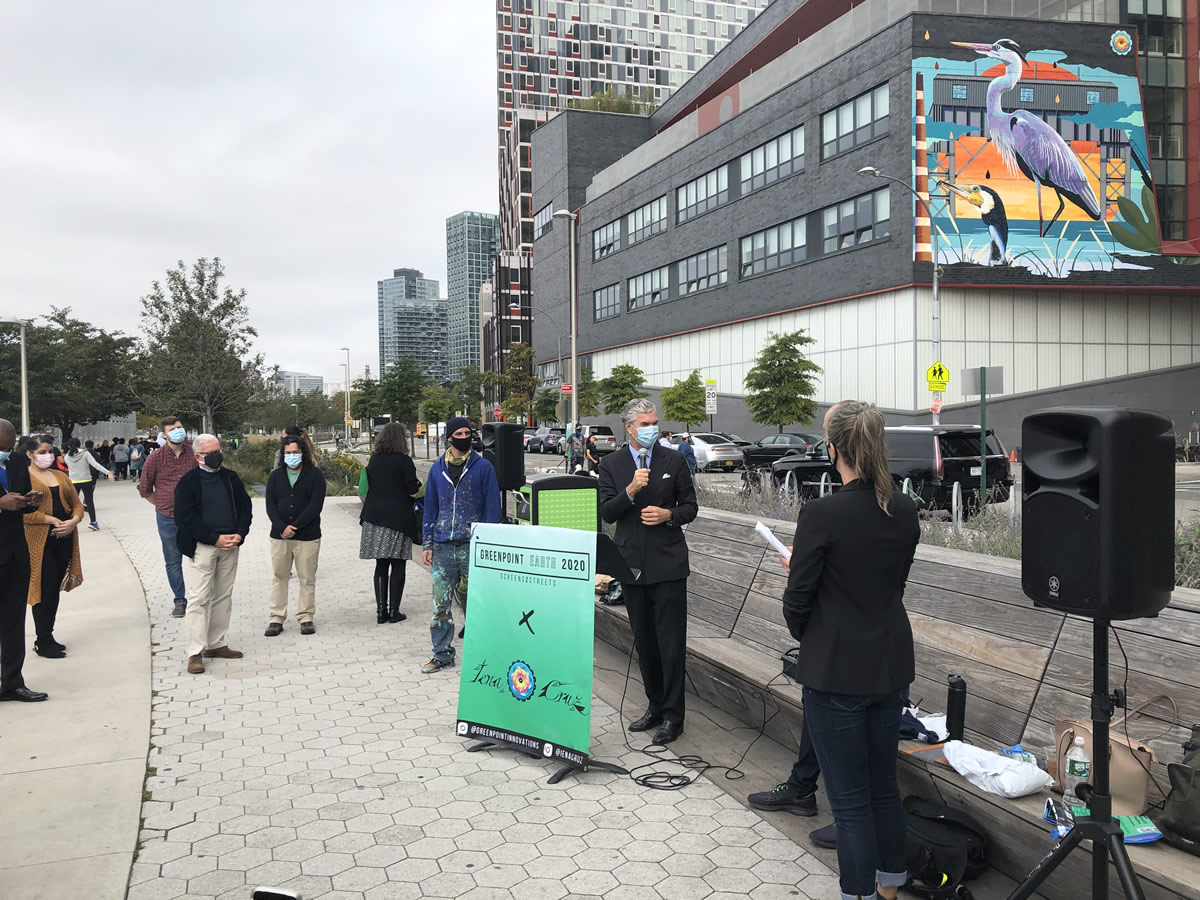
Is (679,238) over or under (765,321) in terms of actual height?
over

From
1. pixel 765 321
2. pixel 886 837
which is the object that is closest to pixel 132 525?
pixel 886 837

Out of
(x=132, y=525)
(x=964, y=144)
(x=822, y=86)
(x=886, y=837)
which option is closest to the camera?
(x=886, y=837)

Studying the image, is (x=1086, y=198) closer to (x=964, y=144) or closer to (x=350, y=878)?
(x=964, y=144)

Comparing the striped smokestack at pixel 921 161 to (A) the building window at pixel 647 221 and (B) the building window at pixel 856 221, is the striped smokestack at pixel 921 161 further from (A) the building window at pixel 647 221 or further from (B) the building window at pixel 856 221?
(A) the building window at pixel 647 221

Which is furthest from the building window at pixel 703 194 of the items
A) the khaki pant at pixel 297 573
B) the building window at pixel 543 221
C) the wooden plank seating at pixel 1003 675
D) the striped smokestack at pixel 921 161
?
the wooden plank seating at pixel 1003 675

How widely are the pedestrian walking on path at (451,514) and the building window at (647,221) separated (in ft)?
155

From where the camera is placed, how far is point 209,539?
25.1 feet

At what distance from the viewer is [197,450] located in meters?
7.80

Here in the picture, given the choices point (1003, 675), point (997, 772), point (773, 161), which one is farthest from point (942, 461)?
point (773, 161)

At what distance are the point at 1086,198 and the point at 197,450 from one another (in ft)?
121

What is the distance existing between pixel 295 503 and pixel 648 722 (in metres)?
4.61

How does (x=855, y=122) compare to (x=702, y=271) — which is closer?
(x=855, y=122)

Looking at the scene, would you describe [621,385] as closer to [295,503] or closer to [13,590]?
[295,503]

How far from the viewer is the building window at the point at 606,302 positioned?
194 ft
